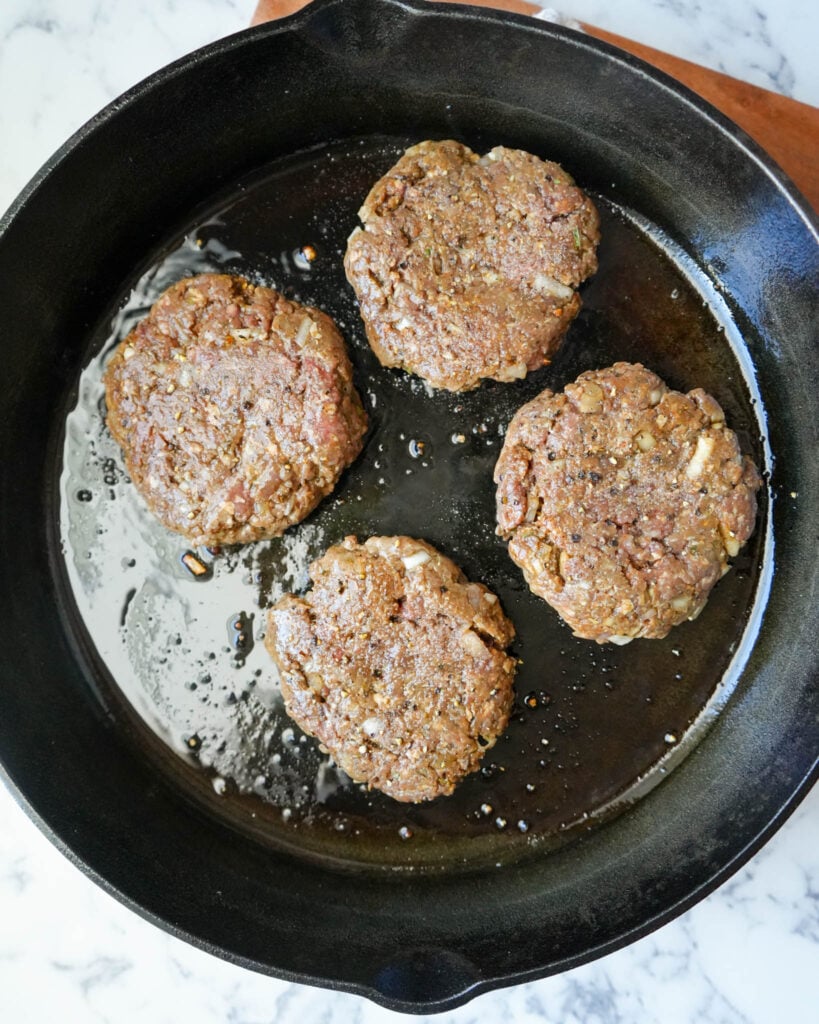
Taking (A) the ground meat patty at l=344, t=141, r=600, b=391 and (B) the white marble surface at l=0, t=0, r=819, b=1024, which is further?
(B) the white marble surface at l=0, t=0, r=819, b=1024

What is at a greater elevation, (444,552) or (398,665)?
(444,552)

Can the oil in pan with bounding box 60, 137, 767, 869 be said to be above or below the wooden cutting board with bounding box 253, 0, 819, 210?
below

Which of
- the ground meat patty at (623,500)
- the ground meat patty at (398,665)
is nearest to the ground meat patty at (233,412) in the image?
the ground meat patty at (398,665)

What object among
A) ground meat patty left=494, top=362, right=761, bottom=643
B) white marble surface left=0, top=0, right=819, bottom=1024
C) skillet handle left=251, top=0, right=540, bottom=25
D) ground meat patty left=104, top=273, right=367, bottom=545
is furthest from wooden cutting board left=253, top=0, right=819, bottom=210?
ground meat patty left=104, top=273, right=367, bottom=545

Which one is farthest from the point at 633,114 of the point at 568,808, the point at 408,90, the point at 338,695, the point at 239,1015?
the point at 239,1015

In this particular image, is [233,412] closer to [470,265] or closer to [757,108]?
[470,265]

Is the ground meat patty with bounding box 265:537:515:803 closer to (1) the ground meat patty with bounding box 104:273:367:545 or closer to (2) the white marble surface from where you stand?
(1) the ground meat patty with bounding box 104:273:367:545

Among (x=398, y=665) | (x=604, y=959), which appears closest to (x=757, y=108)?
(x=398, y=665)
